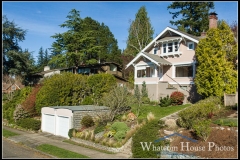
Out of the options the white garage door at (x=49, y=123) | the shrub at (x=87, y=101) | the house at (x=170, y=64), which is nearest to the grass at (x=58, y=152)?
the white garage door at (x=49, y=123)

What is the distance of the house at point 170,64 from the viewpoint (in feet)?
89.2

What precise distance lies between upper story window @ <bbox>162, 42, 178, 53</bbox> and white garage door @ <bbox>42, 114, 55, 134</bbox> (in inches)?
583

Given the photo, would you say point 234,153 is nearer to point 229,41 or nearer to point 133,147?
point 133,147

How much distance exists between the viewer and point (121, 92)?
2203 centimetres

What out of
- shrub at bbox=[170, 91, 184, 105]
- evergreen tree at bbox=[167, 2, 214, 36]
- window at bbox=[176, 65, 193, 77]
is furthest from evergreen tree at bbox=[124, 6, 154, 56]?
shrub at bbox=[170, 91, 184, 105]

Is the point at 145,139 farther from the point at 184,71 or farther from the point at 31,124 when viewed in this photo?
the point at 184,71

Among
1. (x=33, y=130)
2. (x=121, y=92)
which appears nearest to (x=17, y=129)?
(x=33, y=130)

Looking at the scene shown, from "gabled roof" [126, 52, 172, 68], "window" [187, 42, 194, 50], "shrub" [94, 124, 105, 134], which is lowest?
"shrub" [94, 124, 105, 134]

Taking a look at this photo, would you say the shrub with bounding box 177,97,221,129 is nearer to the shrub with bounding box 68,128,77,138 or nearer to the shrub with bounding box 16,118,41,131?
the shrub with bounding box 68,128,77,138

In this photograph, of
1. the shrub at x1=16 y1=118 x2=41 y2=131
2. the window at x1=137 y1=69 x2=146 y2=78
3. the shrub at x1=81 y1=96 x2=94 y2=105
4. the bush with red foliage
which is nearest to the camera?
the shrub at x1=16 y1=118 x2=41 y2=131

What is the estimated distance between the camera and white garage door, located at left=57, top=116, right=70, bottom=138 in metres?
21.4

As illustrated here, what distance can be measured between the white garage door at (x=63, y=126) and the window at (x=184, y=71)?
1433cm

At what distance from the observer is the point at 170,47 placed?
2955 cm

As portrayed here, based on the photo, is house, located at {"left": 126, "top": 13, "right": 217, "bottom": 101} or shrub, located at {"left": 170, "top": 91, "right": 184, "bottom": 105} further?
house, located at {"left": 126, "top": 13, "right": 217, "bottom": 101}
